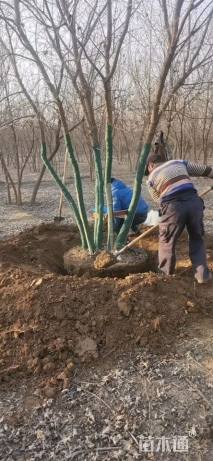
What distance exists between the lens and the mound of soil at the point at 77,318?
2553 millimetres

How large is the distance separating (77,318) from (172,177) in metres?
1.39

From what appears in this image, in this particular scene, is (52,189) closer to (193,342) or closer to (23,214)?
(23,214)

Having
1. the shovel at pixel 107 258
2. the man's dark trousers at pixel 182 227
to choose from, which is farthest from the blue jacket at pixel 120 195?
the man's dark trousers at pixel 182 227

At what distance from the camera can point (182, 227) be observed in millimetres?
3277

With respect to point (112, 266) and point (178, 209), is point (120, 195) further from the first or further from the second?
point (178, 209)

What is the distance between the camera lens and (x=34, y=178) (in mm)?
14016

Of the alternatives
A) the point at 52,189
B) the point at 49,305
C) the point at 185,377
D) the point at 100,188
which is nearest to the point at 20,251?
the point at 100,188

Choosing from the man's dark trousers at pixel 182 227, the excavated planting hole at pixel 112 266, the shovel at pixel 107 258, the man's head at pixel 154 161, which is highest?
the man's head at pixel 154 161

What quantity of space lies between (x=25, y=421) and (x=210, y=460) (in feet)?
3.22

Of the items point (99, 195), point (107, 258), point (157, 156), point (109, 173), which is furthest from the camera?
point (99, 195)

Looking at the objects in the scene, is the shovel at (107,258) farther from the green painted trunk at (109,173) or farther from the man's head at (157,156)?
the man's head at (157,156)

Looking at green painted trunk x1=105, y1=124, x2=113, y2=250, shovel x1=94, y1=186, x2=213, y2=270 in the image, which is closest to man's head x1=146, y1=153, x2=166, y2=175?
green painted trunk x1=105, y1=124, x2=113, y2=250

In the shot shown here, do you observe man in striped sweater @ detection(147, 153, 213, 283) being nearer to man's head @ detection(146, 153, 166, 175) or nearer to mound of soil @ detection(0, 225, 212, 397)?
man's head @ detection(146, 153, 166, 175)

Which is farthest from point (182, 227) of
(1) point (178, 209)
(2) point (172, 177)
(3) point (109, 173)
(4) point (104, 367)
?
(4) point (104, 367)
